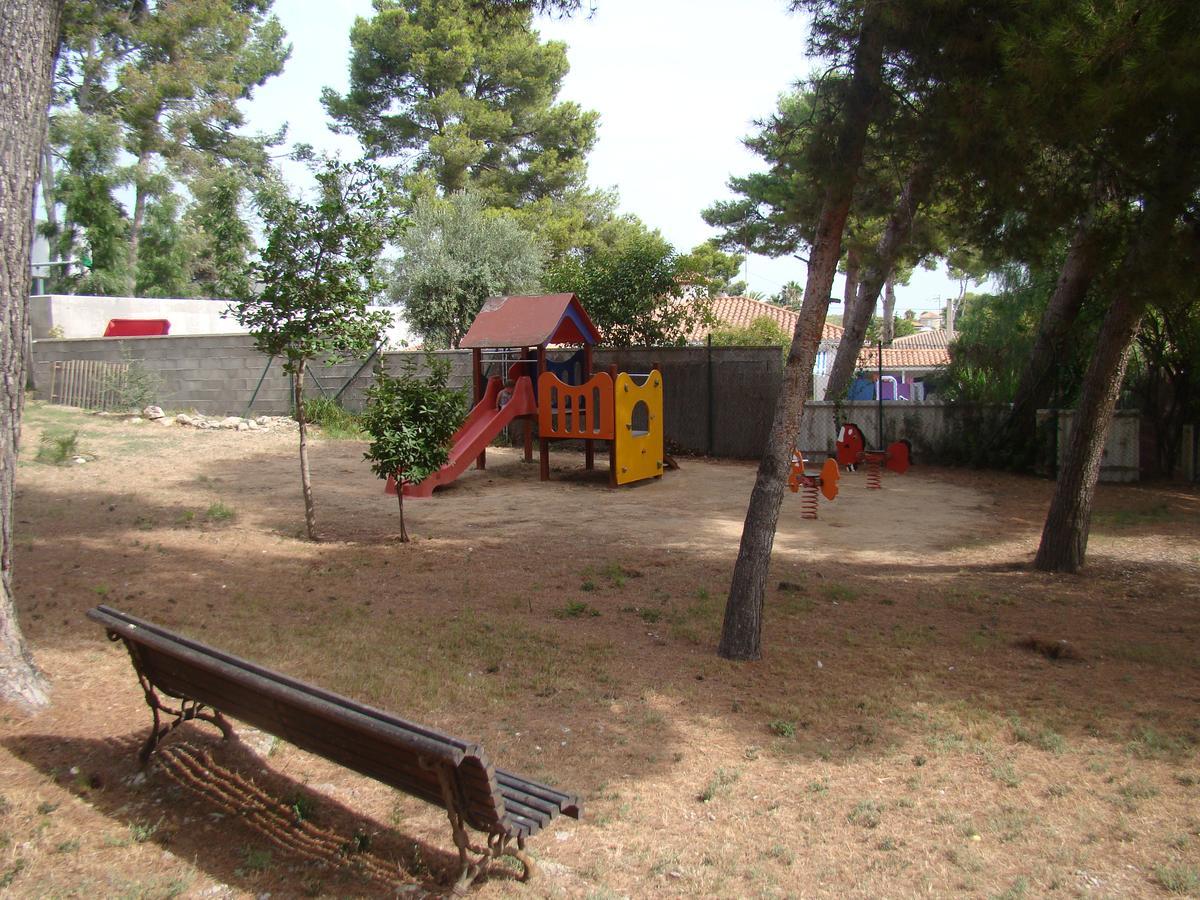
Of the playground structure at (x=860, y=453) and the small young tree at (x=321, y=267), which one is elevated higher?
the small young tree at (x=321, y=267)

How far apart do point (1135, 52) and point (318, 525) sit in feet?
26.8

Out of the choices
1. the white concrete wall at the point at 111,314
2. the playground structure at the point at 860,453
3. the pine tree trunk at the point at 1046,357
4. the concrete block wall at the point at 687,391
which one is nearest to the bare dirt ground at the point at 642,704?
the pine tree trunk at the point at 1046,357

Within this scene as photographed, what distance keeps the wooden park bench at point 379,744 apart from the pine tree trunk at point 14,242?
2.65 ft

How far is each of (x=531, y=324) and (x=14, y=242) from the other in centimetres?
1018

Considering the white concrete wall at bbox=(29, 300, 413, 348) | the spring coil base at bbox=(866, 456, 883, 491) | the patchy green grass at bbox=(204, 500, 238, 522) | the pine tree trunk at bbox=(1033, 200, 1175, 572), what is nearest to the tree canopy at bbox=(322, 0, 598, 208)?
the white concrete wall at bbox=(29, 300, 413, 348)

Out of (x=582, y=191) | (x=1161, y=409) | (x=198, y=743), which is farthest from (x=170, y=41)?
(x=198, y=743)

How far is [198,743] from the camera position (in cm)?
434

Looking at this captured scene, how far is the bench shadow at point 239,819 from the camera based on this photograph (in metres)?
3.38

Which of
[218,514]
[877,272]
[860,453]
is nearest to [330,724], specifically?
[218,514]

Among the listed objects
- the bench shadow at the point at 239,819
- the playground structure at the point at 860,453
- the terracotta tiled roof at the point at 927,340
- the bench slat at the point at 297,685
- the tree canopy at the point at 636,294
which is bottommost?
the bench shadow at the point at 239,819

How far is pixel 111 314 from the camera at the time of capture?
24.0 m

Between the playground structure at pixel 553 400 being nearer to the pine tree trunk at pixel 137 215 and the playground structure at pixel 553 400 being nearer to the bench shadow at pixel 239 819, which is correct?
the bench shadow at pixel 239 819

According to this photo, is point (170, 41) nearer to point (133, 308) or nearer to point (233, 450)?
point (133, 308)

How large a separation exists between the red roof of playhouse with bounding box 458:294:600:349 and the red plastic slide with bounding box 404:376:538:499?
0.62 m
